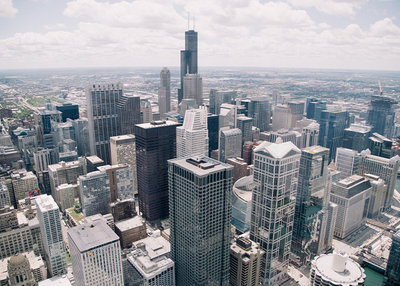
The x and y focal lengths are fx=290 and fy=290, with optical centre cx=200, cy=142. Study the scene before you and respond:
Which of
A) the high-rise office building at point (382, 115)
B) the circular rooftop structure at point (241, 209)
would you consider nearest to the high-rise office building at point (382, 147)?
the high-rise office building at point (382, 115)

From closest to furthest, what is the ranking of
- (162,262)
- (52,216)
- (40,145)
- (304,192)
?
(162,262) < (52,216) < (304,192) < (40,145)

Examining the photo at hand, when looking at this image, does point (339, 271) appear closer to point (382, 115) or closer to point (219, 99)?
point (382, 115)

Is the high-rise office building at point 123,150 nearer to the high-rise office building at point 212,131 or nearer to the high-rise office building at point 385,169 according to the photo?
the high-rise office building at point 212,131

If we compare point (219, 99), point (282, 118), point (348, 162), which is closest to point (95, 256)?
point (348, 162)

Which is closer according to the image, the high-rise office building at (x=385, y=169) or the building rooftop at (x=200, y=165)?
the building rooftop at (x=200, y=165)

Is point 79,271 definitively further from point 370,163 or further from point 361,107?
point 361,107

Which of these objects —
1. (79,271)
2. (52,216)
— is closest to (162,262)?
(79,271)

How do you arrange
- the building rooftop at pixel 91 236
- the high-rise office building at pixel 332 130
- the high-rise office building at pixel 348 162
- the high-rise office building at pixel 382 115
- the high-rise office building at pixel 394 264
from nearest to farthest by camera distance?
the building rooftop at pixel 91 236
the high-rise office building at pixel 394 264
the high-rise office building at pixel 348 162
the high-rise office building at pixel 332 130
the high-rise office building at pixel 382 115
